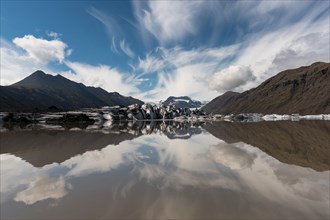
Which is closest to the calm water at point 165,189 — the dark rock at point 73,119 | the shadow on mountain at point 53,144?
the shadow on mountain at point 53,144

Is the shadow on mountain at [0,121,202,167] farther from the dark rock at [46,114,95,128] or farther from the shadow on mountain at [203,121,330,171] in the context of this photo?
the dark rock at [46,114,95,128]

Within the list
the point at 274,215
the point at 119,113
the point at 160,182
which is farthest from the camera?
the point at 119,113

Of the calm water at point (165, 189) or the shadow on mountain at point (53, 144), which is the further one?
the shadow on mountain at point (53, 144)

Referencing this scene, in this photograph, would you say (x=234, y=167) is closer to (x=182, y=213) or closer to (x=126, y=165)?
(x=126, y=165)

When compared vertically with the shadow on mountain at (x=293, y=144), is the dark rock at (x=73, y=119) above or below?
above

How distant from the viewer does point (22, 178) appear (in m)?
16.7

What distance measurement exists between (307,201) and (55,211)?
10065 mm

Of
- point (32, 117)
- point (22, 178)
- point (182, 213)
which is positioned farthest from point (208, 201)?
point (32, 117)

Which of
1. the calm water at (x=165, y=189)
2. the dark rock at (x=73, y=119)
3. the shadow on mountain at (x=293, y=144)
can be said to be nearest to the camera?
the calm water at (x=165, y=189)

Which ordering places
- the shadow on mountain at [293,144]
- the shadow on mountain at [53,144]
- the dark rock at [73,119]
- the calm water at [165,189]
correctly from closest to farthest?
the calm water at [165,189] < the shadow on mountain at [293,144] < the shadow on mountain at [53,144] < the dark rock at [73,119]

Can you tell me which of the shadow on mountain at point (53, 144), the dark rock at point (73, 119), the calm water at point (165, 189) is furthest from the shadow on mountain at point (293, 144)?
the dark rock at point (73, 119)

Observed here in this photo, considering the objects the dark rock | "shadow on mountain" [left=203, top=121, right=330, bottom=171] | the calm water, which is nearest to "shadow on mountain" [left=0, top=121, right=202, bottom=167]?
the calm water

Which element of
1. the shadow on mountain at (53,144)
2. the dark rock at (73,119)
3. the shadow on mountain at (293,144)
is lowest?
the shadow on mountain at (53,144)

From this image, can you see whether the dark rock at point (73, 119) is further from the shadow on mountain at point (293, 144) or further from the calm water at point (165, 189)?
the calm water at point (165, 189)
